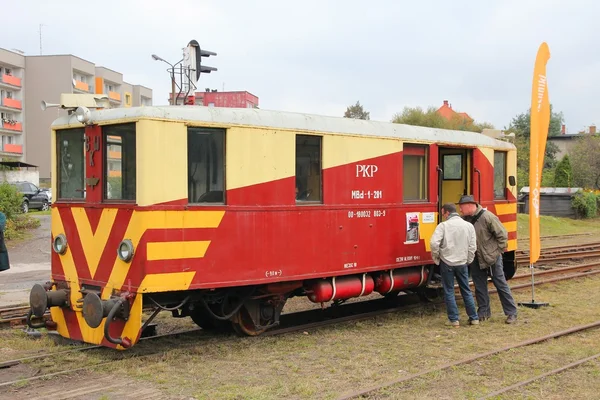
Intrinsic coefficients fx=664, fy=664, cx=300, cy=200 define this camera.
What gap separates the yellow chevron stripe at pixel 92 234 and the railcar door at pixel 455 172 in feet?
19.1

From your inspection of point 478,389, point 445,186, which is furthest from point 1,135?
point 478,389

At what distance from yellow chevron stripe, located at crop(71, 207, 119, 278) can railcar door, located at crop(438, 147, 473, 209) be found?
583 centimetres

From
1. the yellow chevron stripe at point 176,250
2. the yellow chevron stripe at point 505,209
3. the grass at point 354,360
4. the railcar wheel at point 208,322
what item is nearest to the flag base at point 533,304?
the grass at point 354,360

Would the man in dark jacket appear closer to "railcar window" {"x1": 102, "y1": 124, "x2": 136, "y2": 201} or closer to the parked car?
"railcar window" {"x1": 102, "y1": 124, "x2": 136, "y2": 201}

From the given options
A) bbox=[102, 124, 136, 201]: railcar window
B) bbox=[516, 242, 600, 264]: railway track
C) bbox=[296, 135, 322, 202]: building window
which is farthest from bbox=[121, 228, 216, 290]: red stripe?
bbox=[516, 242, 600, 264]: railway track

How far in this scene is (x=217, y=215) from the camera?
754 cm

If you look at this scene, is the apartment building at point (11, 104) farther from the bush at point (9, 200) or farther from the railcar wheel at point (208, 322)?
the railcar wheel at point (208, 322)

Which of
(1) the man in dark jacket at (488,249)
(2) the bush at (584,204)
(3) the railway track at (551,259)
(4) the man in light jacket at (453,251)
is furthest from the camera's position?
(2) the bush at (584,204)

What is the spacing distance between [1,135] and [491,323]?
61.3 meters

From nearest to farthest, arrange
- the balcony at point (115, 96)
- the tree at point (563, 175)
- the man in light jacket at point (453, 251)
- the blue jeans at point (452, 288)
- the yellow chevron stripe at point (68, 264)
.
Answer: the yellow chevron stripe at point (68, 264)
the man in light jacket at point (453, 251)
the blue jeans at point (452, 288)
the tree at point (563, 175)
the balcony at point (115, 96)

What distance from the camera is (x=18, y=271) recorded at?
15477mm

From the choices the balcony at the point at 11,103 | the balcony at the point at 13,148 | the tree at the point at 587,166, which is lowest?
the tree at the point at 587,166

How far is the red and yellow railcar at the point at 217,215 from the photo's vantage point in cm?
713

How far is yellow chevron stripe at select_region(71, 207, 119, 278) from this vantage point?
749cm
